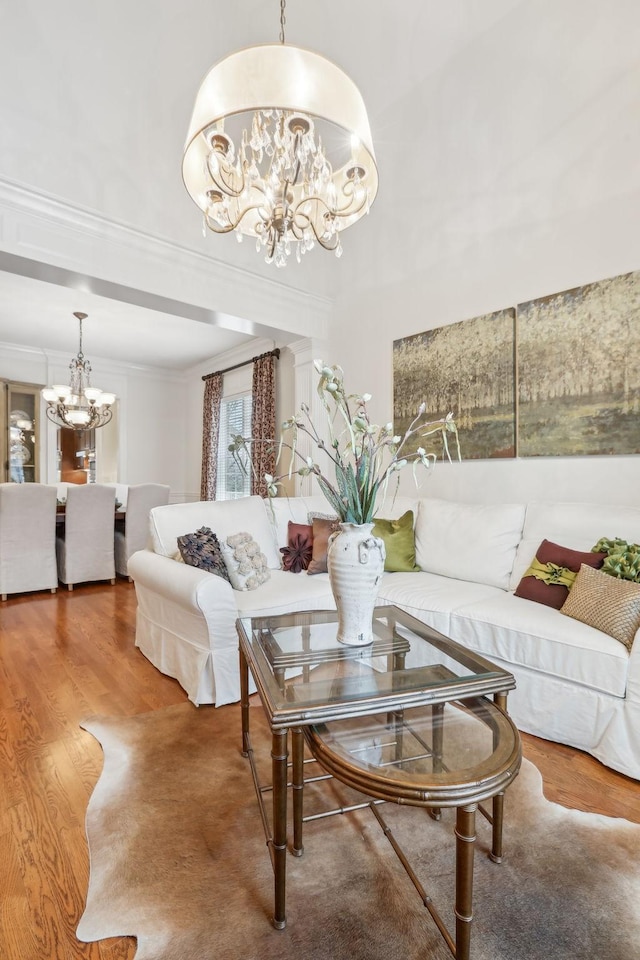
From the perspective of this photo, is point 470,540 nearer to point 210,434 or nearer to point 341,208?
point 341,208

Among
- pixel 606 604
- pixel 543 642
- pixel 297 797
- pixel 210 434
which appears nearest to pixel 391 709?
pixel 297 797

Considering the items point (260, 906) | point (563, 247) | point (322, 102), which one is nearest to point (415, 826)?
point (260, 906)

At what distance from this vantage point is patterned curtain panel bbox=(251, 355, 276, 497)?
5.40m

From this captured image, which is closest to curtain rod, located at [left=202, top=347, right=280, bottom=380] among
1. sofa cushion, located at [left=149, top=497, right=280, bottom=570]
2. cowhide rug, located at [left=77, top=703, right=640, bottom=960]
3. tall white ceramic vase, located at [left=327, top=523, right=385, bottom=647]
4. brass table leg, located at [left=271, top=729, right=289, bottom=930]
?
sofa cushion, located at [left=149, top=497, right=280, bottom=570]

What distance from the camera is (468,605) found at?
7.66 feet

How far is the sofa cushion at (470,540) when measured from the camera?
278cm

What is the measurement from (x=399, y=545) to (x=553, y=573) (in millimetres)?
1047

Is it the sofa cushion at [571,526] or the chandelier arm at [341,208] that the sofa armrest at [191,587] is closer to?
the sofa cushion at [571,526]

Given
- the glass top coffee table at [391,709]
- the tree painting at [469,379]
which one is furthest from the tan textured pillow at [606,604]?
the tree painting at [469,379]

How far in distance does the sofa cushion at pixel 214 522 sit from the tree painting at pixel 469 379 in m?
1.37

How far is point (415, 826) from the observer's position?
4.86 feet

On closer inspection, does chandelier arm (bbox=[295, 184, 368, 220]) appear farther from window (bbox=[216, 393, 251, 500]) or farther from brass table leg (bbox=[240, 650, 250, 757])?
window (bbox=[216, 393, 251, 500])

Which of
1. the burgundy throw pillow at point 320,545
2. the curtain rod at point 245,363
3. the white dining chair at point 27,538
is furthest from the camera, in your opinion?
the curtain rod at point 245,363

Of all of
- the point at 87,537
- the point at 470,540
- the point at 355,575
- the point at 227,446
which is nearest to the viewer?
the point at 355,575
